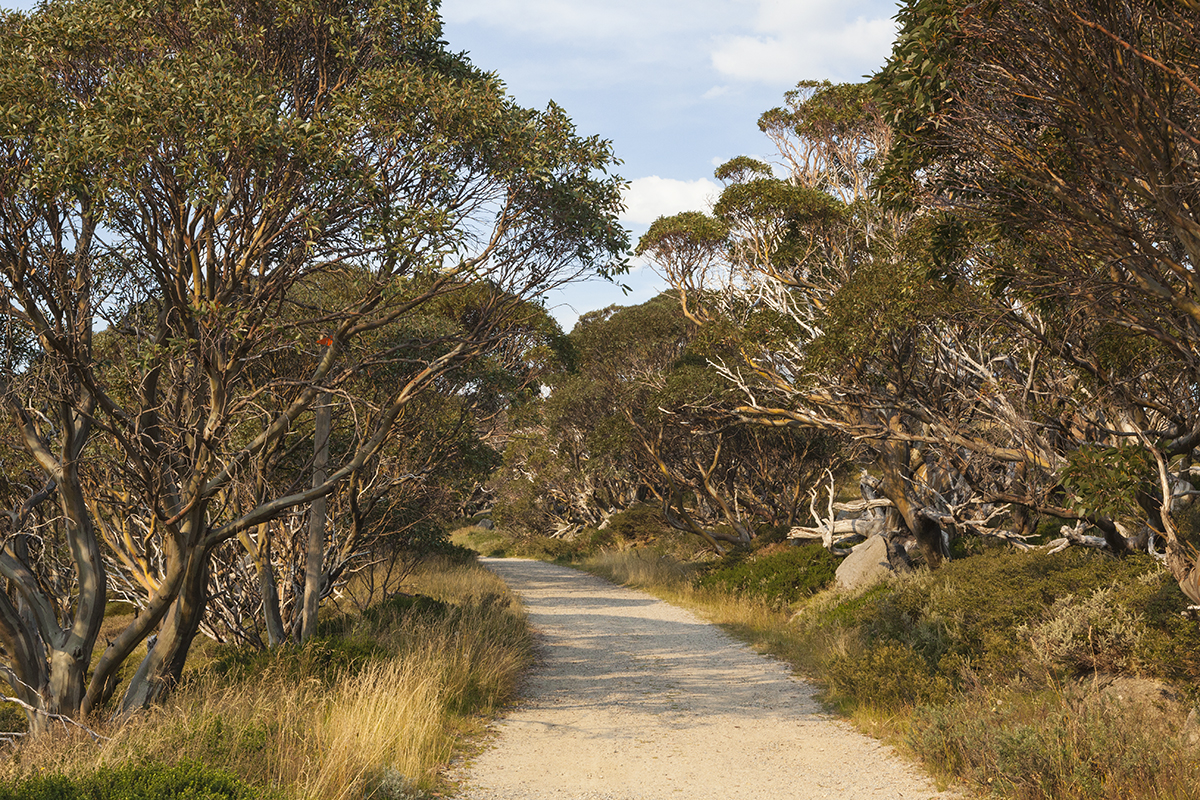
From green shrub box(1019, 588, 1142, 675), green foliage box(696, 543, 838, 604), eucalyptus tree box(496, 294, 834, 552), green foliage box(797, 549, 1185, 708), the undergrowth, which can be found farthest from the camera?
eucalyptus tree box(496, 294, 834, 552)

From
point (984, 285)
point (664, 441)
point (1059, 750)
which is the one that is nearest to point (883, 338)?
point (984, 285)

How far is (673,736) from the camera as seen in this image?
8.79 m

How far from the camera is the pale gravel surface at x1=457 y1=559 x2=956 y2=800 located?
702 cm

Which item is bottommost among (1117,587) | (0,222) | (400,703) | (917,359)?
(400,703)

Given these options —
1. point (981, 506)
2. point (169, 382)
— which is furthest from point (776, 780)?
point (981, 506)

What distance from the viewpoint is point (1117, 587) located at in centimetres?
865

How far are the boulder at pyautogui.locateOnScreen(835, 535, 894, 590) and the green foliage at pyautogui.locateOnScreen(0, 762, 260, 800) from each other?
1233 cm

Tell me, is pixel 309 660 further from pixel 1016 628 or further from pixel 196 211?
pixel 1016 628

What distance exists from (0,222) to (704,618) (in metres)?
14.5

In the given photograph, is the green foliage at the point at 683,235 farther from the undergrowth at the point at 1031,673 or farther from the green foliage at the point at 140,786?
the green foliage at the point at 140,786

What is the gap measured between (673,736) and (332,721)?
3640 mm

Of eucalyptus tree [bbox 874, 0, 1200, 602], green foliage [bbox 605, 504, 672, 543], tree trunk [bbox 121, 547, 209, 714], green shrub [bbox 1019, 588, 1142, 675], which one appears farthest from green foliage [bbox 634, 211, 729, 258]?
green foliage [bbox 605, 504, 672, 543]

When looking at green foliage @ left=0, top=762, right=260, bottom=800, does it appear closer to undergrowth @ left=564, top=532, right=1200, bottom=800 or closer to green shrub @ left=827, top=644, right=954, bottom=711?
undergrowth @ left=564, top=532, right=1200, bottom=800

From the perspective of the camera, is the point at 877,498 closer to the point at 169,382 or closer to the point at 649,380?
the point at 649,380
